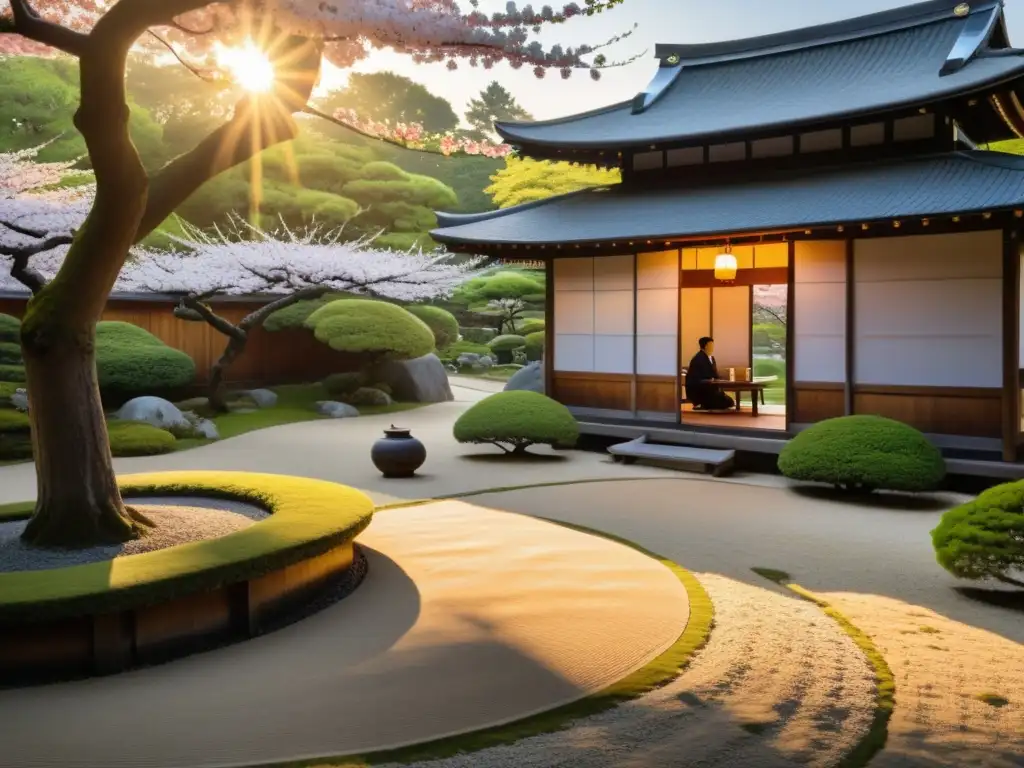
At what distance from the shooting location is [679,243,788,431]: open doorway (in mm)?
13898

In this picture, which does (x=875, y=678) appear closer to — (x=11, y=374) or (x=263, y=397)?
(x=11, y=374)

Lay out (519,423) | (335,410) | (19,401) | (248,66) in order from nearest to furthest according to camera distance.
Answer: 1. (248,66)
2. (519,423)
3. (19,401)
4. (335,410)

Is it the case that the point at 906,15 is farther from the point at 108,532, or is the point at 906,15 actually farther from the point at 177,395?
the point at 177,395

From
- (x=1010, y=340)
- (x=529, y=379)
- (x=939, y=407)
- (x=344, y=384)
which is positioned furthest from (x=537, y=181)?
(x=1010, y=340)

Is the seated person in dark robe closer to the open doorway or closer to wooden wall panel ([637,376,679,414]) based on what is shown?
the open doorway

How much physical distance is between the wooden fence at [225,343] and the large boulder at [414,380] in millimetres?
2272

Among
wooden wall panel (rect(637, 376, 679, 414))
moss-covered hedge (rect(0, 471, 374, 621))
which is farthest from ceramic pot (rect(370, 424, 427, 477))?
wooden wall panel (rect(637, 376, 679, 414))

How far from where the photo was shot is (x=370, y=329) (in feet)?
61.7

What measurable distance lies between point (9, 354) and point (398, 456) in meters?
9.51

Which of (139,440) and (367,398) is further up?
(367,398)

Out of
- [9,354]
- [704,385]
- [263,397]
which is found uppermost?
[9,354]

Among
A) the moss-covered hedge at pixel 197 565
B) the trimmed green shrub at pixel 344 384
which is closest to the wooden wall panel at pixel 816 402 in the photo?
the moss-covered hedge at pixel 197 565

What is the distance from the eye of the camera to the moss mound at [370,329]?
18688mm

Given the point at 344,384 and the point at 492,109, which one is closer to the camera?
the point at 344,384
